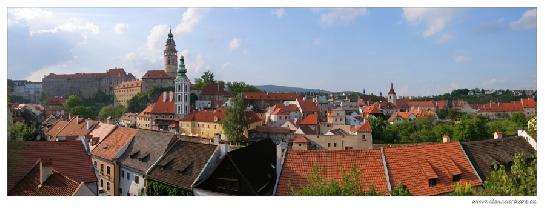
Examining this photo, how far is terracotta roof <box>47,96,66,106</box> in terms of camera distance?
22.7 m

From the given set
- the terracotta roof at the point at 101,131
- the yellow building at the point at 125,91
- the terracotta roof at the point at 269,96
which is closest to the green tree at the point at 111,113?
the yellow building at the point at 125,91

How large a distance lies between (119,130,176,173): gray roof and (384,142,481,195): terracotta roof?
5510mm

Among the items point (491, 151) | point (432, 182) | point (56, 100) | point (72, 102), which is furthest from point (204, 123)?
point (432, 182)

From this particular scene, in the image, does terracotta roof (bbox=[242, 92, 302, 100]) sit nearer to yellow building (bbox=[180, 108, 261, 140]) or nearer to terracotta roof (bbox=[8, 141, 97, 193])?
yellow building (bbox=[180, 108, 261, 140])

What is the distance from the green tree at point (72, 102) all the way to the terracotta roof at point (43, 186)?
59.3 ft

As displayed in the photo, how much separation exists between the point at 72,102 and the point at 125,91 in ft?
25.9

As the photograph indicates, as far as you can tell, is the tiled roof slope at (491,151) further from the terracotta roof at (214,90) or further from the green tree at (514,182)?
the terracotta roof at (214,90)

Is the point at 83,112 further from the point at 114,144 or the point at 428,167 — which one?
the point at 428,167

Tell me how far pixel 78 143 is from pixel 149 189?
186 cm

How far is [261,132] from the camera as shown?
24.9 metres

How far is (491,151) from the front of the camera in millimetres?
9984

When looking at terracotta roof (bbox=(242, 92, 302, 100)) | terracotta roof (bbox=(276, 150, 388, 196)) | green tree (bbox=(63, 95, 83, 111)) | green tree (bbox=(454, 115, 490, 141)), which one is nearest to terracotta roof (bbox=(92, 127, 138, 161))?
terracotta roof (bbox=(276, 150, 388, 196))
